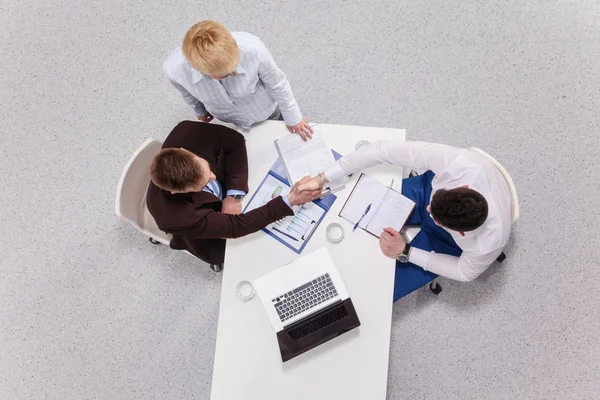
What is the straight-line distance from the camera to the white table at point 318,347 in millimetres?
1563

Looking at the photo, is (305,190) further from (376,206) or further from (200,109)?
(200,109)

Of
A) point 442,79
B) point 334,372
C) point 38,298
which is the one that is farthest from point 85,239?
point 442,79

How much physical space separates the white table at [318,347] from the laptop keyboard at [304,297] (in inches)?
2.8

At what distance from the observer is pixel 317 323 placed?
1.58 m

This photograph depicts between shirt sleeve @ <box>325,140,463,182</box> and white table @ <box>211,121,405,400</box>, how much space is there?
0.08m

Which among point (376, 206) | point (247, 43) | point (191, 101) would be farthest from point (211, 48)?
point (376, 206)

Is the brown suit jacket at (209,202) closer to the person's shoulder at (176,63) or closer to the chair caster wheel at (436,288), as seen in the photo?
the person's shoulder at (176,63)

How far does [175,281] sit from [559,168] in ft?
7.55

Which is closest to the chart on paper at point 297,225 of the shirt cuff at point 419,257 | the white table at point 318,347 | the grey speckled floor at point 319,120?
the white table at point 318,347

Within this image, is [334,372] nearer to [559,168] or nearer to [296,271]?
[296,271]

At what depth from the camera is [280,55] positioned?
2.64 metres

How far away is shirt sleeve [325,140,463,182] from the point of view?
64.9 inches

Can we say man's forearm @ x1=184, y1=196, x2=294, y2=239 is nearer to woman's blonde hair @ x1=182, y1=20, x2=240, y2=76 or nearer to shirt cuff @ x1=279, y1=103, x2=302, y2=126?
shirt cuff @ x1=279, y1=103, x2=302, y2=126

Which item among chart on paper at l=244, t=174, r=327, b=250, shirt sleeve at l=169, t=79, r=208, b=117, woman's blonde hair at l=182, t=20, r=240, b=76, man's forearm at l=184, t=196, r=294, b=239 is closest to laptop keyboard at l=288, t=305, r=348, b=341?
chart on paper at l=244, t=174, r=327, b=250
